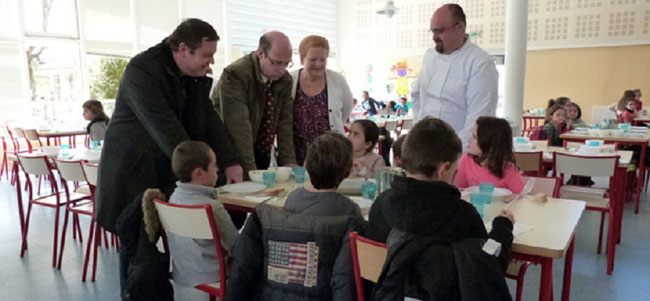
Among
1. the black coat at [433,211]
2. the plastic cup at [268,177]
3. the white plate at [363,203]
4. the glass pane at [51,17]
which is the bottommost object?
the white plate at [363,203]

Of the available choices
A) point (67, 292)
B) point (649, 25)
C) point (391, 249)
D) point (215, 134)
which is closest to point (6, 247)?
point (67, 292)

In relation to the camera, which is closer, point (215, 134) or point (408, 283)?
point (408, 283)

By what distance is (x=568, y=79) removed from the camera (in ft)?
35.1

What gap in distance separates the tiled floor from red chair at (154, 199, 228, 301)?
1293mm

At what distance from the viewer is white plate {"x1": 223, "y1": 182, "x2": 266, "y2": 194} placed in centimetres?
227

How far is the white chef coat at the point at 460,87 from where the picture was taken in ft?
9.27

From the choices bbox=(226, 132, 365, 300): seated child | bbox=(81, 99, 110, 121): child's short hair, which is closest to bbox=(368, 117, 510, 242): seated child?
bbox=(226, 132, 365, 300): seated child

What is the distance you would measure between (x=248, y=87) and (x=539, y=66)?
10082 millimetres

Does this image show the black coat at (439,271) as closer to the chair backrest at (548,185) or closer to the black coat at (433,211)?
the black coat at (433,211)

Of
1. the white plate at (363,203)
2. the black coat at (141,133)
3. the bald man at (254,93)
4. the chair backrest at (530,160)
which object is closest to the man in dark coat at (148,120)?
the black coat at (141,133)

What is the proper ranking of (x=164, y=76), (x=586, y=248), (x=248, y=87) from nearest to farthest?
(x=164, y=76) → (x=248, y=87) → (x=586, y=248)

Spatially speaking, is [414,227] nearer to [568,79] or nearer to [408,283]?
[408,283]

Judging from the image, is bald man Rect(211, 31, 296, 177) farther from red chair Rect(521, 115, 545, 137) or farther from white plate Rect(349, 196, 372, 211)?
red chair Rect(521, 115, 545, 137)

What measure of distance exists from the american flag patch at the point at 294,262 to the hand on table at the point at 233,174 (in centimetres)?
89
